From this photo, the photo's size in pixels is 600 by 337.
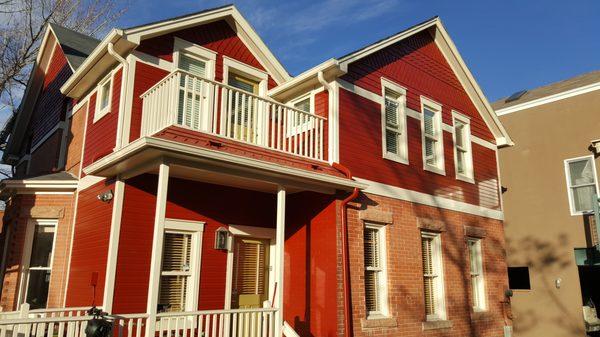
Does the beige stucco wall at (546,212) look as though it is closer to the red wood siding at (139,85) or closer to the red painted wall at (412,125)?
the red painted wall at (412,125)

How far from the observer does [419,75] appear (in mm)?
12391

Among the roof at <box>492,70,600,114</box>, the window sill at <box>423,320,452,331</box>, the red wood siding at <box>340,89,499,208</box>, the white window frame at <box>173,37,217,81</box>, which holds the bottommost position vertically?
the window sill at <box>423,320,452,331</box>

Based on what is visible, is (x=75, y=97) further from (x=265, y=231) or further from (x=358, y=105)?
(x=358, y=105)

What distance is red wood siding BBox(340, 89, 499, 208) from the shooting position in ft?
32.7

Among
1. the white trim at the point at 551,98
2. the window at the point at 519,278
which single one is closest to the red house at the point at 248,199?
the window at the point at 519,278

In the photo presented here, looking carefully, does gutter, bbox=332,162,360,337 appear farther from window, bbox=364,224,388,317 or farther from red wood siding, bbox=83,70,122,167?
red wood siding, bbox=83,70,122,167

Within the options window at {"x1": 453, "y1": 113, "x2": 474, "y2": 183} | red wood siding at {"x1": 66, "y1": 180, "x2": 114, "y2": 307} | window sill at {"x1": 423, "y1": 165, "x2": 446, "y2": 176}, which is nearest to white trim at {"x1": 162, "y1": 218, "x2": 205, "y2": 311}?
red wood siding at {"x1": 66, "y1": 180, "x2": 114, "y2": 307}

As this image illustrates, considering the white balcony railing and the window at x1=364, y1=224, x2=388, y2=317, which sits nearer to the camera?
the white balcony railing

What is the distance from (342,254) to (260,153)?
2.35 m

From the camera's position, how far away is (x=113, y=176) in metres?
8.15

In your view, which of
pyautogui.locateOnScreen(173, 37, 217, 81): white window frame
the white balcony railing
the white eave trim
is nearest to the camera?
the white eave trim

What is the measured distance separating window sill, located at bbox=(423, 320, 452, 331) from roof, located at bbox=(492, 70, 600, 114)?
8.67 meters

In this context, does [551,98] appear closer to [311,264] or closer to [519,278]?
[519,278]

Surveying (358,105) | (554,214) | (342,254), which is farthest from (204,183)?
(554,214)
